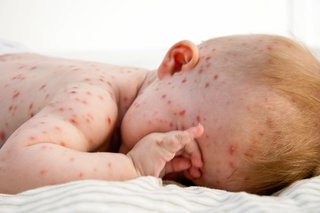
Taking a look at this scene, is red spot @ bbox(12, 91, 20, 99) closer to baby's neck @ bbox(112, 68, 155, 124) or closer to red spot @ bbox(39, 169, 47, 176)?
baby's neck @ bbox(112, 68, 155, 124)

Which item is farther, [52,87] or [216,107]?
[52,87]

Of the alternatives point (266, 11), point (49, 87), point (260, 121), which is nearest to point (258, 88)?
point (260, 121)

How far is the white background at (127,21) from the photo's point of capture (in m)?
2.69

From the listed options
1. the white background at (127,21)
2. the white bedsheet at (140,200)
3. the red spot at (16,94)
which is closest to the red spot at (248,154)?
the white bedsheet at (140,200)

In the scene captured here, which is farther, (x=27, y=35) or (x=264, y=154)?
(x=27, y=35)

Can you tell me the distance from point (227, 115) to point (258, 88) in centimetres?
8

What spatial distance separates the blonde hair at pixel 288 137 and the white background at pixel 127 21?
1.76m

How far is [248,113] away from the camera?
80cm

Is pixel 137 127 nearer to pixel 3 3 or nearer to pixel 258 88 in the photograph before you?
pixel 258 88

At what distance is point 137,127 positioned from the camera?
3.04 ft

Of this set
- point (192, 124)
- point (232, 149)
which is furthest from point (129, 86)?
point (232, 149)

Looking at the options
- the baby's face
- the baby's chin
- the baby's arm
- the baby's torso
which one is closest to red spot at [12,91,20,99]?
the baby's torso

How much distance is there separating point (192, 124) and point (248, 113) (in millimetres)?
119

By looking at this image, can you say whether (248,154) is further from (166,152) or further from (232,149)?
(166,152)
